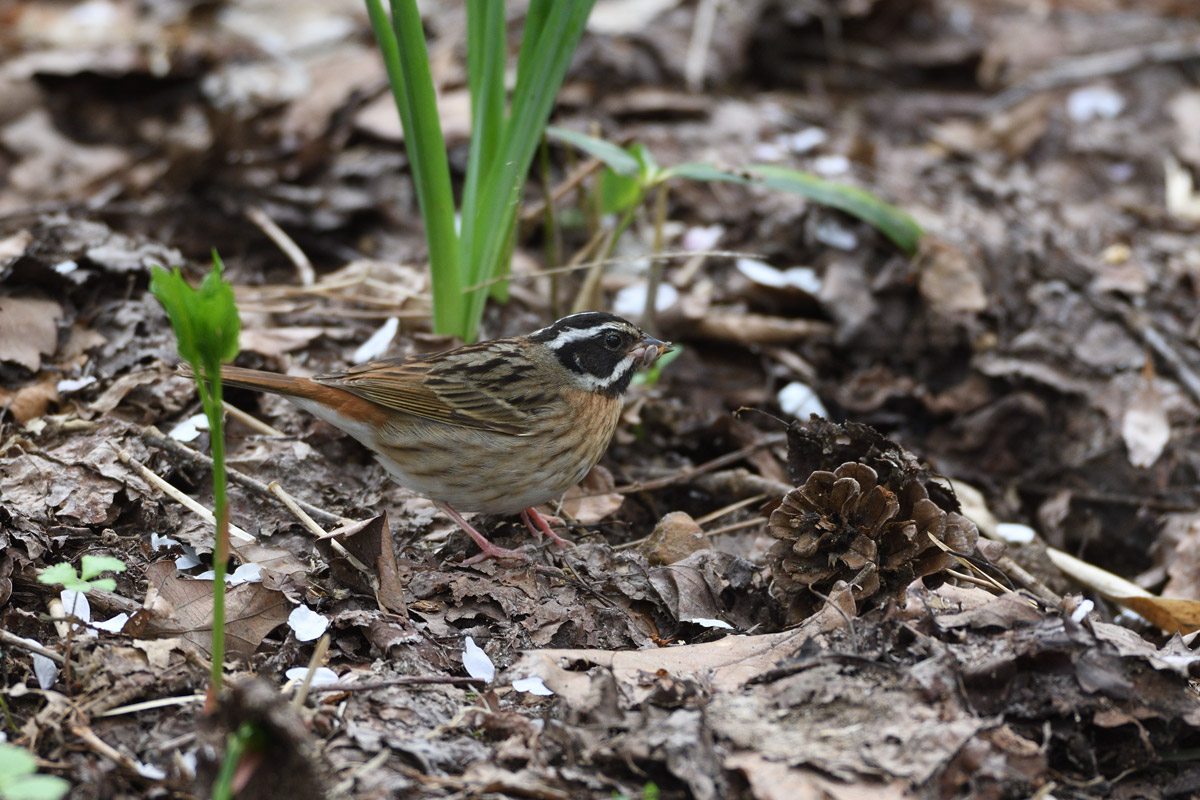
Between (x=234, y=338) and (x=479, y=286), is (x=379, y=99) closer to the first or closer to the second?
(x=479, y=286)

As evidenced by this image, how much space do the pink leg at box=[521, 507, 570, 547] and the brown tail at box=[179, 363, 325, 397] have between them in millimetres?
1097

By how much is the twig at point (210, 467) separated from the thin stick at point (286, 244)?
1.75m

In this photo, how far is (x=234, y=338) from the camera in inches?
108

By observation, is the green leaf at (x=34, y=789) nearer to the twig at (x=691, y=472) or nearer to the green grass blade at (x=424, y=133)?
the twig at (x=691, y=472)

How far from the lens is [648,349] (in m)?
4.95

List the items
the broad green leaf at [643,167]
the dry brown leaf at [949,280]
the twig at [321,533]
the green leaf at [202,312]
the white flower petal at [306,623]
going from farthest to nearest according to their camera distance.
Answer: the dry brown leaf at [949,280]
the broad green leaf at [643,167]
the twig at [321,533]
the white flower petal at [306,623]
the green leaf at [202,312]

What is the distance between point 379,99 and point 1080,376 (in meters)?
5.19

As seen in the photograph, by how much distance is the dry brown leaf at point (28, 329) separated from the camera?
492 cm

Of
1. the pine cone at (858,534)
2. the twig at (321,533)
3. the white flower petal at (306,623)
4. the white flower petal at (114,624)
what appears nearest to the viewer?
the white flower petal at (114,624)

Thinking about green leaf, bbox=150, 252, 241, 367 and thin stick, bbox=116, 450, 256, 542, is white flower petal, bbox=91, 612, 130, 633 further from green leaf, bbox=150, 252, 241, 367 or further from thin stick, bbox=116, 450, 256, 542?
green leaf, bbox=150, 252, 241, 367

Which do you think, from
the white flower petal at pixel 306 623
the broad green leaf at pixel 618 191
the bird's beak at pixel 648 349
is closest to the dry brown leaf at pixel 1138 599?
the bird's beak at pixel 648 349

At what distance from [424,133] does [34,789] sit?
3.22 metres

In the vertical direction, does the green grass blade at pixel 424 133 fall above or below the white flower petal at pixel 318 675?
above

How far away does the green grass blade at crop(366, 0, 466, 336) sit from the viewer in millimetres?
4508
